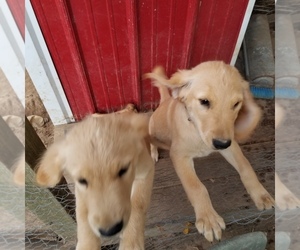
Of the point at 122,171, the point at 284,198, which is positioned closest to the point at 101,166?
the point at 122,171

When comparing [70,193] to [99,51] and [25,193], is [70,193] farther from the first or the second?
[99,51]

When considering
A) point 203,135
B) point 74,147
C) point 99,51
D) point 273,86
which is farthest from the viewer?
point 273,86

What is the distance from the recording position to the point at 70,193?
238 centimetres

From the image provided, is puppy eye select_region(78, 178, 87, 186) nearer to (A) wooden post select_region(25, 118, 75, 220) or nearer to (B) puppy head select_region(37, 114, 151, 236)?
(B) puppy head select_region(37, 114, 151, 236)

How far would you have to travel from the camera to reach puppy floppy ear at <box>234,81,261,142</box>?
2330mm

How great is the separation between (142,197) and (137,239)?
222mm

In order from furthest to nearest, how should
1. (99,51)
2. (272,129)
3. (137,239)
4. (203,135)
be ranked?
(272,129), (99,51), (203,135), (137,239)

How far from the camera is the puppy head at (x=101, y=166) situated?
1681 millimetres

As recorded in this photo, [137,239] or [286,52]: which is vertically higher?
[137,239]

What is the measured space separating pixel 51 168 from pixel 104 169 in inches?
13.5

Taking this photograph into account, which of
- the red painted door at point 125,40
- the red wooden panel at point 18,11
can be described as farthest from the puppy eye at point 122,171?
the red wooden panel at point 18,11

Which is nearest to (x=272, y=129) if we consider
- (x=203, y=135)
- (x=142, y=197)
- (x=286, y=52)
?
(x=286, y=52)

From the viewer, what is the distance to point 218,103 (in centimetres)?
220

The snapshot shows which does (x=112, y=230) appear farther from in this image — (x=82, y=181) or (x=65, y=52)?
(x=65, y=52)
